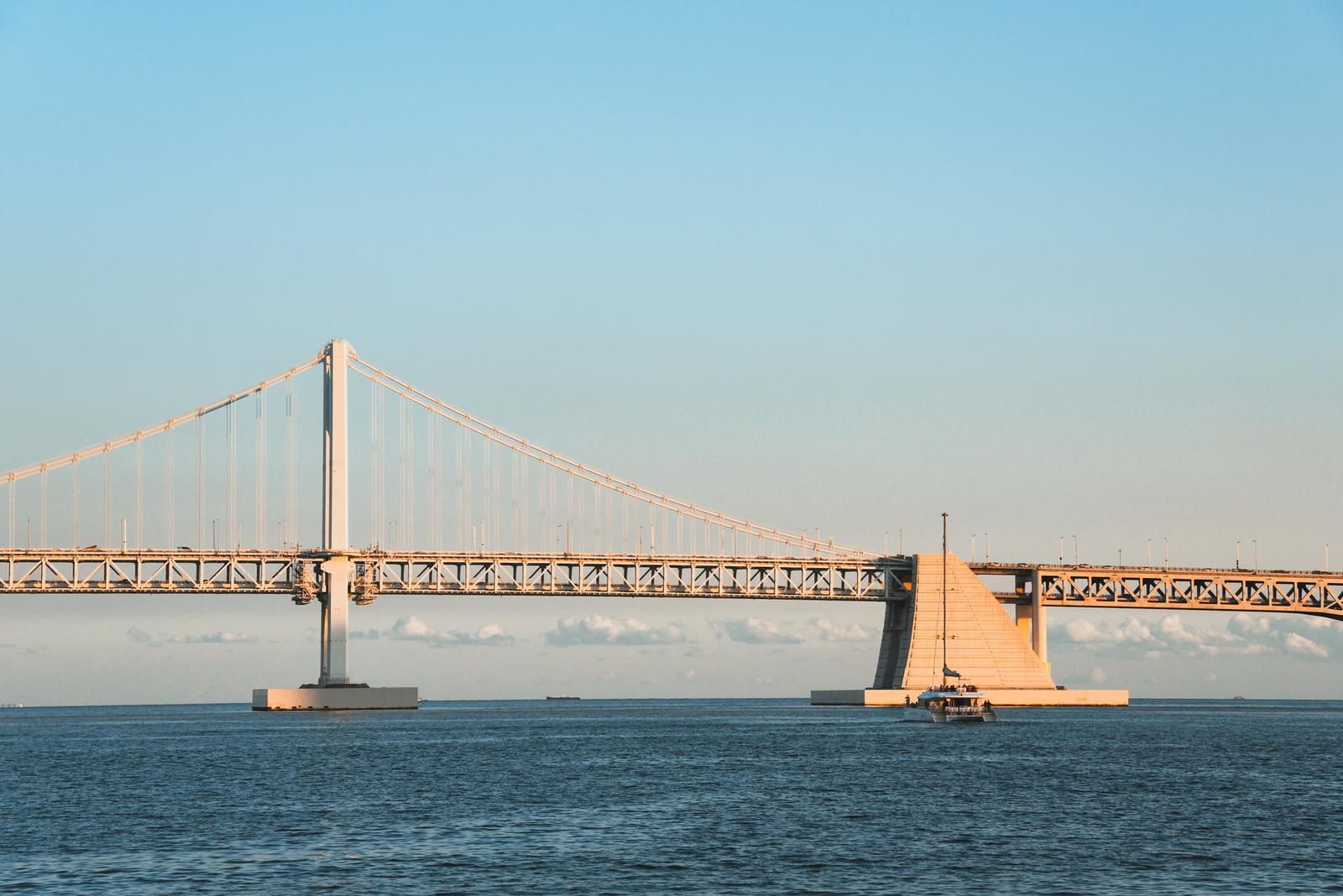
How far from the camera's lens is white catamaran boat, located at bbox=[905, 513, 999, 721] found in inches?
4343

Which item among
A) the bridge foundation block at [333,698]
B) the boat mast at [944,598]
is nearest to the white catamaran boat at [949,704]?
the boat mast at [944,598]

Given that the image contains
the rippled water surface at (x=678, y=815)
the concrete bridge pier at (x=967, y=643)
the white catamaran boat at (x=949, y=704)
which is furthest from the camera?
the concrete bridge pier at (x=967, y=643)

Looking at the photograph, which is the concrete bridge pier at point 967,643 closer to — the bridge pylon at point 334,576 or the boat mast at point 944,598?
the boat mast at point 944,598

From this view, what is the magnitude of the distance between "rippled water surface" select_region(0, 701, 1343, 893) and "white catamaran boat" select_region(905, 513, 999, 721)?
1702cm

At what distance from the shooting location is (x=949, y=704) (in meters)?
111

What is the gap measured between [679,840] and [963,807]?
40.5 ft

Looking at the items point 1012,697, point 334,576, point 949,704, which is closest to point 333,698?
point 334,576

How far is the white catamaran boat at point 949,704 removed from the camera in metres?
110

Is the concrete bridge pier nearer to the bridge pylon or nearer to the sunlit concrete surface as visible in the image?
the sunlit concrete surface

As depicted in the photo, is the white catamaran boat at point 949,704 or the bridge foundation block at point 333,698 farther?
the bridge foundation block at point 333,698

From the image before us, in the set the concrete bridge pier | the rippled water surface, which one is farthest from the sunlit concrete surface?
the rippled water surface

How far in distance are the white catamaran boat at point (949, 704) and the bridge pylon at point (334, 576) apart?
134ft

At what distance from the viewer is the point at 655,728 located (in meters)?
116

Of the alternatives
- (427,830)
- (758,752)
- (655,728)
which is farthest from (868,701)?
(427,830)
